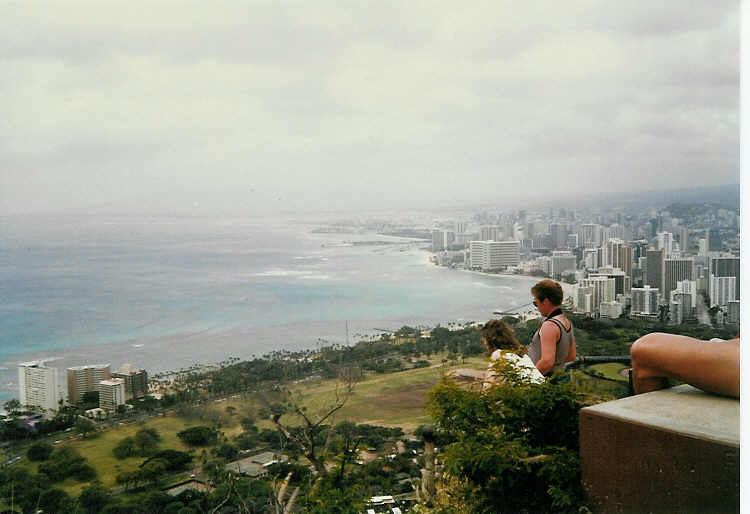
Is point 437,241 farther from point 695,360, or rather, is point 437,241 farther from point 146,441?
point 695,360

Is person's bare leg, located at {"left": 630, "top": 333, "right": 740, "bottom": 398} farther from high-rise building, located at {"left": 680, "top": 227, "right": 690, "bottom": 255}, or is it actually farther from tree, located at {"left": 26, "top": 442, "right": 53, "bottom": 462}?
tree, located at {"left": 26, "top": 442, "right": 53, "bottom": 462}

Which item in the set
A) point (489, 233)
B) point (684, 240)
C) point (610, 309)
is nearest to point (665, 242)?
point (684, 240)

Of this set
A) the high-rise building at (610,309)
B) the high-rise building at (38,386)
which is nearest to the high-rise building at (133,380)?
the high-rise building at (38,386)

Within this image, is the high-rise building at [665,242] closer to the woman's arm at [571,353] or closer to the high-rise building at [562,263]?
the high-rise building at [562,263]

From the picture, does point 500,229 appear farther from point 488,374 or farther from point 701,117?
point 488,374

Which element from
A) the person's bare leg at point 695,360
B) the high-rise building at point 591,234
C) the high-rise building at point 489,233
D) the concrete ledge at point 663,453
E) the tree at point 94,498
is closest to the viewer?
the concrete ledge at point 663,453
